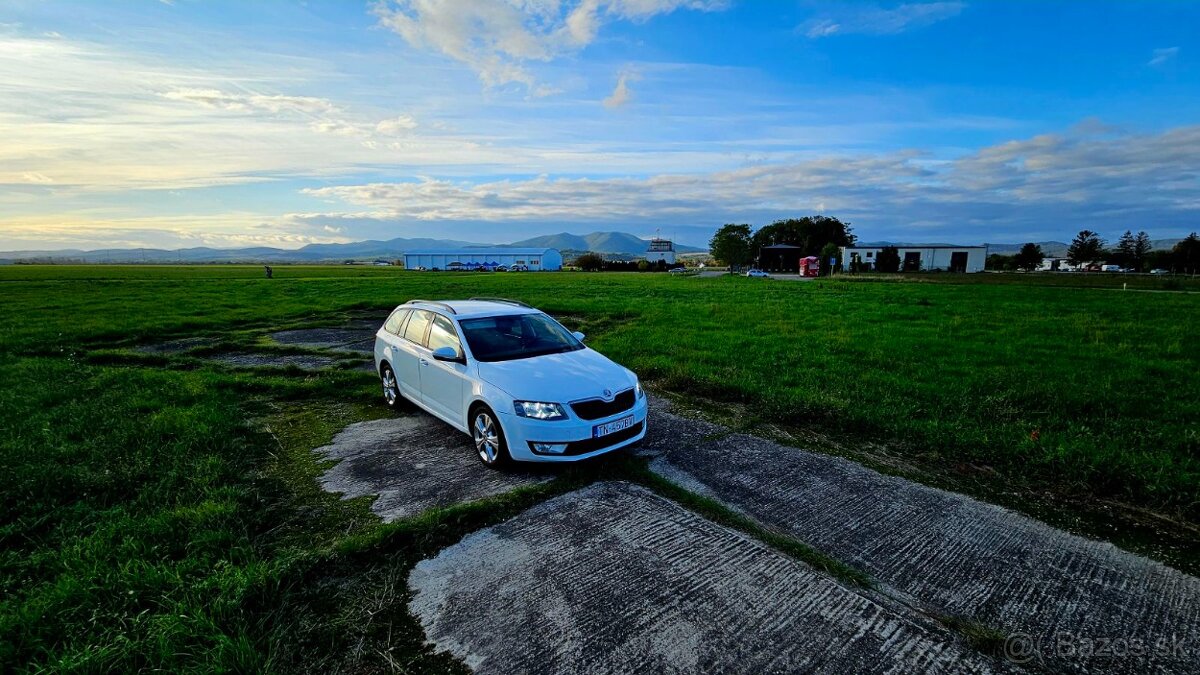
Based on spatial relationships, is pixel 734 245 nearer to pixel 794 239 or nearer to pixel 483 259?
pixel 794 239

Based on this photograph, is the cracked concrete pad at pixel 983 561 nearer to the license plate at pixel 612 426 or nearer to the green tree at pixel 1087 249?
the license plate at pixel 612 426

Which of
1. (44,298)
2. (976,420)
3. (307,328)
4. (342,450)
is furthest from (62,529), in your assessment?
(44,298)

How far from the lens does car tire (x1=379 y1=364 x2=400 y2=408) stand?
696 centimetres

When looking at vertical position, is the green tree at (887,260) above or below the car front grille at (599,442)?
above

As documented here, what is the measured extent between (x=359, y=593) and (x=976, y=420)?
6936 millimetres

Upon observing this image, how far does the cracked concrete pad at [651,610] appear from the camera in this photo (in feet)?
8.68

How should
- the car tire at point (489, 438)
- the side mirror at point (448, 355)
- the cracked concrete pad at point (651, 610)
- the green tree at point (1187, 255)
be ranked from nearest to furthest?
the cracked concrete pad at point (651, 610) → the car tire at point (489, 438) → the side mirror at point (448, 355) → the green tree at point (1187, 255)

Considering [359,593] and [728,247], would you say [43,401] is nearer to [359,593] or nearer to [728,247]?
[359,593]

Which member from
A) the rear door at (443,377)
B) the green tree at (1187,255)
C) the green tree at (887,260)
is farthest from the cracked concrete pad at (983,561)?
the green tree at (1187,255)

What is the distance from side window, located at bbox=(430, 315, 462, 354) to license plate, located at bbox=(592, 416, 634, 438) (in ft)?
6.16

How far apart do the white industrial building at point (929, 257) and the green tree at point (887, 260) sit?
932 millimetres

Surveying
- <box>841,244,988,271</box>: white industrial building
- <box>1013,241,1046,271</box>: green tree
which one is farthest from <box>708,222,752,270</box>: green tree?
<box>1013,241,1046,271</box>: green tree

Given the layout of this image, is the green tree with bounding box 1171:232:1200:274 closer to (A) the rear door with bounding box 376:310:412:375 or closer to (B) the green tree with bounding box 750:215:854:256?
(B) the green tree with bounding box 750:215:854:256

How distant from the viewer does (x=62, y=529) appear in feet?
11.8
